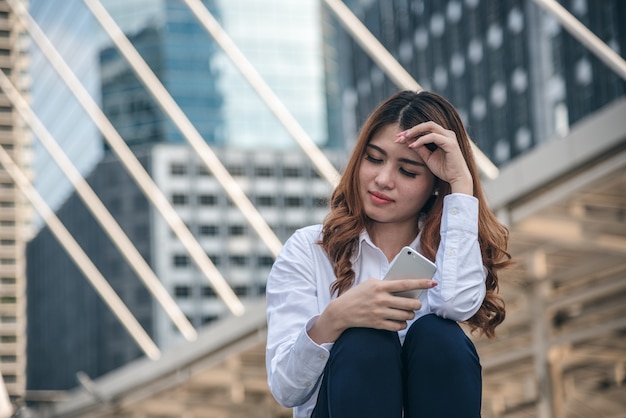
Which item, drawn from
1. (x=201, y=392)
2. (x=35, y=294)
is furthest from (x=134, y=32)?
(x=201, y=392)

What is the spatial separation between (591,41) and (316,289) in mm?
5145

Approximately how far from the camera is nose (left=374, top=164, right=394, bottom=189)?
264 centimetres

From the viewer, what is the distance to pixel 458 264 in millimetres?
2547

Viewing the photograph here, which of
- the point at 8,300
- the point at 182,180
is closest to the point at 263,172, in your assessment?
the point at 182,180

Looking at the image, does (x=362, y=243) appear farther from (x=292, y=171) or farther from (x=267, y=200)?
(x=292, y=171)

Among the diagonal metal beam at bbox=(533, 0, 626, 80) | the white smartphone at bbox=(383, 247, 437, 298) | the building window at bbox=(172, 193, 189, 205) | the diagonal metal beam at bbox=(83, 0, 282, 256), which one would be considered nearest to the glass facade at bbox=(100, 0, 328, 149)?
the building window at bbox=(172, 193, 189, 205)

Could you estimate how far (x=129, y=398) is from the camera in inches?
607

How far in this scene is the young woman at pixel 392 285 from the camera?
94.5 inches

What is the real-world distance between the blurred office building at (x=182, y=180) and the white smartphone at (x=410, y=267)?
6524 centimetres

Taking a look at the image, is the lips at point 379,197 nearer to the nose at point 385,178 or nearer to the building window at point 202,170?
the nose at point 385,178

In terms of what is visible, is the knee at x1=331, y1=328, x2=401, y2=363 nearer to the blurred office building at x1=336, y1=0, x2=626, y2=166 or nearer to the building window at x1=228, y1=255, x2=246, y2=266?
the blurred office building at x1=336, y1=0, x2=626, y2=166

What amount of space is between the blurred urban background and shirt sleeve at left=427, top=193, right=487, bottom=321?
3.72 meters

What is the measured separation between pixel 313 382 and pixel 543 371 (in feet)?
24.8

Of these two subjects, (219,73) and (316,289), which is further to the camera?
(219,73)
